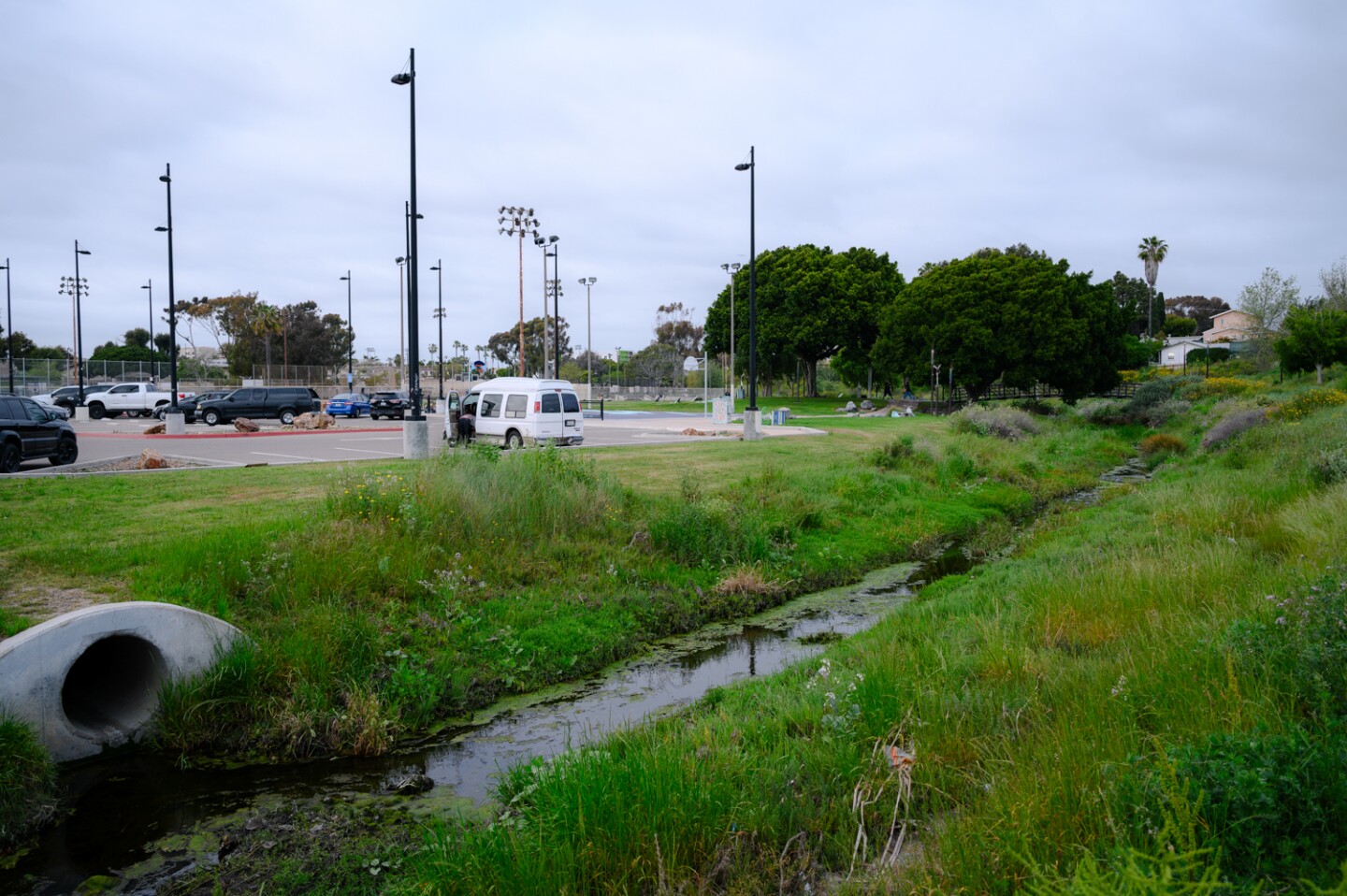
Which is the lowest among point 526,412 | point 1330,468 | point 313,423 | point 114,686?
point 114,686

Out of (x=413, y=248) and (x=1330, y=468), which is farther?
(x=413, y=248)

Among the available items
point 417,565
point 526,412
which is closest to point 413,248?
point 526,412

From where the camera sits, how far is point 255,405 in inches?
1700

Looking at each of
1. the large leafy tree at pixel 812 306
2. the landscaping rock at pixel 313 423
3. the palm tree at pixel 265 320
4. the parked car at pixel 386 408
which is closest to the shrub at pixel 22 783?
the landscaping rock at pixel 313 423

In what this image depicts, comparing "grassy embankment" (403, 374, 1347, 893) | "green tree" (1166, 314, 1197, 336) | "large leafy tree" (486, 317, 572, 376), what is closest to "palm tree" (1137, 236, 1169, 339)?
"green tree" (1166, 314, 1197, 336)

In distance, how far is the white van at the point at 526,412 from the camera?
84.3 ft

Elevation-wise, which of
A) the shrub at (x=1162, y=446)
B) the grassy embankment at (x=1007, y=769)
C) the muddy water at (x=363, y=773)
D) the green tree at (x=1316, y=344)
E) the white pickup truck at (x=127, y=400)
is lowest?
the muddy water at (x=363, y=773)

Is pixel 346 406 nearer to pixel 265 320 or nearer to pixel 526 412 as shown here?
pixel 526 412

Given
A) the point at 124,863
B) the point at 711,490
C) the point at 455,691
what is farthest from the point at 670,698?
the point at 711,490

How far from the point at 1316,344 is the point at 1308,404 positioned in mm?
22384

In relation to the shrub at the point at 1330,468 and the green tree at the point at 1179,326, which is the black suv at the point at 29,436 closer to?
the shrub at the point at 1330,468

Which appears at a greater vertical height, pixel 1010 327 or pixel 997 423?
pixel 1010 327

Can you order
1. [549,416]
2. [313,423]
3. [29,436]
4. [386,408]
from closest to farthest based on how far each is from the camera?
[29,436], [549,416], [313,423], [386,408]

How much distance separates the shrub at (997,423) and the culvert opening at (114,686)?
1138 inches
